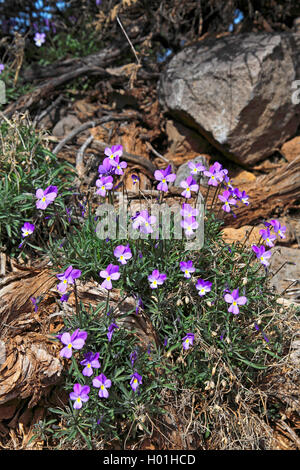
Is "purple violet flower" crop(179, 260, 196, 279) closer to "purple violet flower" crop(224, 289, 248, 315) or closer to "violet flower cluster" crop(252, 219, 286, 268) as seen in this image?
"purple violet flower" crop(224, 289, 248, 315)

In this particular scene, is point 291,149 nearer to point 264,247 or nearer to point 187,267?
point 264,247

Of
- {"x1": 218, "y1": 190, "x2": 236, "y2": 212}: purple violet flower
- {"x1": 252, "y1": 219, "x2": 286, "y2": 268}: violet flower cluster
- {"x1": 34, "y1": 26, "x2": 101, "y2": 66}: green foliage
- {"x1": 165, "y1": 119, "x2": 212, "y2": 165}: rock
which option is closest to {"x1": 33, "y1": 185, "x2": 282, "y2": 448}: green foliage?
{"x1": 252, "y1": 219, "x2": 286, "y2": 268}: violet flower cluster

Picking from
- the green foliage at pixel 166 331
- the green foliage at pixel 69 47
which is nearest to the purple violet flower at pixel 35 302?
the green foliage at pixel 166 331

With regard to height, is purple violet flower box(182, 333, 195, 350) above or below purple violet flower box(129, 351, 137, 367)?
above

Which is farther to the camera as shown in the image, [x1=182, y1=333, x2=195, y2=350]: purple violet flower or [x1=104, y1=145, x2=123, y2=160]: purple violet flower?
[x1=104, y1=145, x2=123, y2=160]: purple violet flower

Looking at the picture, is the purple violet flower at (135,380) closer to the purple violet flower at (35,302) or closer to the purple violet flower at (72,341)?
the purple violet flower at (72,341)

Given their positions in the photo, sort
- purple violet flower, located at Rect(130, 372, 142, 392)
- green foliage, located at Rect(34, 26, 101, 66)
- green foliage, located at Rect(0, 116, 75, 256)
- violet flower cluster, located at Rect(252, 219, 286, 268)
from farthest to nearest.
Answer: green foliage, located at Rect(34, 26, 101, 66) < green foliage, located at Rect(0, 116, 75, 256) < violet flower cluster, located at Rect(252, 219, 286, 268) < purple violet flower, located at Rect(130, 372, 142, 392)

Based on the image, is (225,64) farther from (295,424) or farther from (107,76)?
(295,424)
